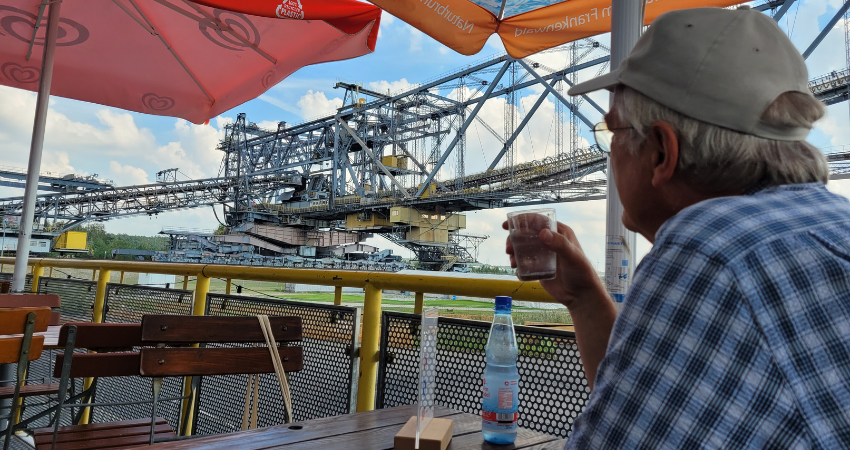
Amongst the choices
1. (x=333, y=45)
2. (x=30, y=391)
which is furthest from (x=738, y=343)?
(x=333, y=45)

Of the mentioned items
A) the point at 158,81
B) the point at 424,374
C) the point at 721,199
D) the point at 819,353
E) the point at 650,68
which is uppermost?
the point at 158,81

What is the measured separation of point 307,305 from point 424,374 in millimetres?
1311

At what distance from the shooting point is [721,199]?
54 cm

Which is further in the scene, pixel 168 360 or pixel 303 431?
pixel 168 360

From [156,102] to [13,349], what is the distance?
244 cm

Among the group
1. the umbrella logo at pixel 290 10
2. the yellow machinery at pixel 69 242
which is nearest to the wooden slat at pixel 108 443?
the umbrella logo at pixel 290 10

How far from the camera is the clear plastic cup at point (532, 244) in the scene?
2.96ft

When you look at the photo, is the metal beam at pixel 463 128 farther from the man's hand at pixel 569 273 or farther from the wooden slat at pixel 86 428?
the man's hand at pixel 569 273

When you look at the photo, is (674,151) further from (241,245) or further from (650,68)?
(241,245)

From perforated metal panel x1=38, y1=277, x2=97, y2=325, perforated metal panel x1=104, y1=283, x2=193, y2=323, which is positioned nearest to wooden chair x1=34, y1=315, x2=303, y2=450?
perforated metal panel x1=104, y1=283, x2=193, y2=323

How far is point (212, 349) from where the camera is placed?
66.6 inches

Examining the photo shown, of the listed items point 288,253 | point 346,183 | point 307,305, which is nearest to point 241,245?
point 288,253

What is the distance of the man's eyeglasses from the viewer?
0.73 metres

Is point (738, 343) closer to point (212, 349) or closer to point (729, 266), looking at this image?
point (729, 266)
